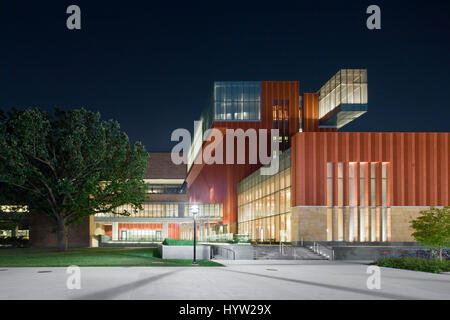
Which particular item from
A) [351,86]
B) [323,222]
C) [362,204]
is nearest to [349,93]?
[351,86]

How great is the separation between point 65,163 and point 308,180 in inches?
898

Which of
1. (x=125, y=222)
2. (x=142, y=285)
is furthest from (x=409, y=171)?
(x=125, y=222)

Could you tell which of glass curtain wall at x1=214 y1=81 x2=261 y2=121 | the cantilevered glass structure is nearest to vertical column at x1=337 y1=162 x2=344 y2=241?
the cantilevered glass structure

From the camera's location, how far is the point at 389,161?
1940 inches

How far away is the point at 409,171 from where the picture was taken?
49156mm

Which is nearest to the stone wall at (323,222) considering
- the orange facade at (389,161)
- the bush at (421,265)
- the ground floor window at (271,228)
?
the orange facade at (389,161)

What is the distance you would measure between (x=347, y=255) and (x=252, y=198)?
35427 millimetres

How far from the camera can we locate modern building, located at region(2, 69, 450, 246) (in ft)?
160

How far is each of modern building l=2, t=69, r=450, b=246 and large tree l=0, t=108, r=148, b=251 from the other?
1124 centimetres

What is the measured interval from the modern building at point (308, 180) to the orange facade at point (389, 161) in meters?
0.10

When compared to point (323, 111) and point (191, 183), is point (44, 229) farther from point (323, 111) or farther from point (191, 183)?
point (191, 183)

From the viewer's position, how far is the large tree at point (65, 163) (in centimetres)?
4203

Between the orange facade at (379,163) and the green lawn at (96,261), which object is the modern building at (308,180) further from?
the green lawn at (96,261)

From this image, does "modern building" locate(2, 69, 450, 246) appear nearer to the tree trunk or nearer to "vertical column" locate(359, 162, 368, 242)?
"vertical column" locate(359, 162, 368, 242)
